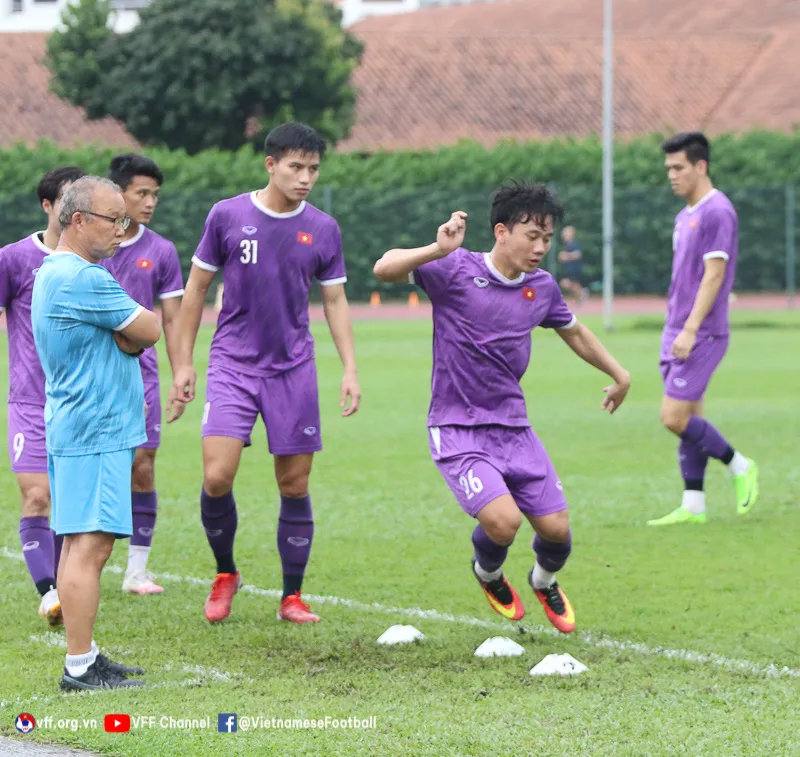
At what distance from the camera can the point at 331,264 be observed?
7.58 m

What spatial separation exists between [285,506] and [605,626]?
1.67 meters

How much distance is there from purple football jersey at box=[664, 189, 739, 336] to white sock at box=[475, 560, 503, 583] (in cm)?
336

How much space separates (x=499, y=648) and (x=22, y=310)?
9.28ft

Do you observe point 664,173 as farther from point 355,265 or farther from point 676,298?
point 676,298

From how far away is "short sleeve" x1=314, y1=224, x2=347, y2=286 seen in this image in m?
7.55

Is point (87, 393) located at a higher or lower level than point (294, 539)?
higher

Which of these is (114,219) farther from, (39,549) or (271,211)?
(39,549)

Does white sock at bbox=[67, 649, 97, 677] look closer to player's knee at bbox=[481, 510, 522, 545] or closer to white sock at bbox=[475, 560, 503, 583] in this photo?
player's knee at bbox=[481, 510, 522, 545]

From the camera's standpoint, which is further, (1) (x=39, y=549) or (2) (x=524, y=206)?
(1) (x=39, y=549)

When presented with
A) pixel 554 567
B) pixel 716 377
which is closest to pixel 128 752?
pixel 554 567

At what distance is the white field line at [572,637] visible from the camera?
639cm

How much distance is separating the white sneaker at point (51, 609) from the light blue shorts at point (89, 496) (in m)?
1.20

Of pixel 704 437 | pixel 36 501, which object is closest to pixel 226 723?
pixel 36 501

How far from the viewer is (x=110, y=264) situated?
26.2 feet
